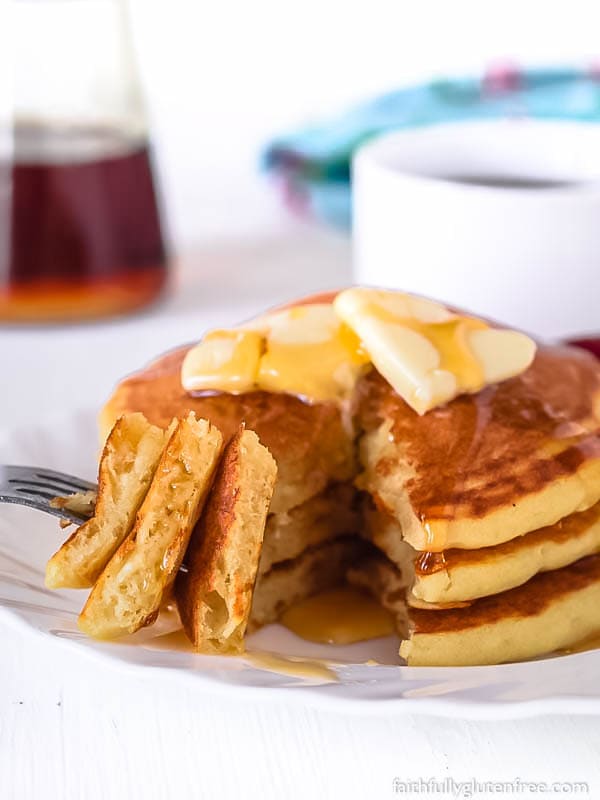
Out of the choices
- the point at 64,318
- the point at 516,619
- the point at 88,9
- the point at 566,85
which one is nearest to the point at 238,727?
the point at 516,619

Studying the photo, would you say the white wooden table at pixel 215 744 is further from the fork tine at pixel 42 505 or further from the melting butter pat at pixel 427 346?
the melting butter pat at pixel 427 346

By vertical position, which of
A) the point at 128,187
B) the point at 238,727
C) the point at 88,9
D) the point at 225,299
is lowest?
the point at 225,299

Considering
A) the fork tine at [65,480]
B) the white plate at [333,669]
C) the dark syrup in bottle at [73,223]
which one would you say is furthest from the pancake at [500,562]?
the dark syrup in bottle at [73,223]

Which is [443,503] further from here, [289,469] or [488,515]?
[289,469]

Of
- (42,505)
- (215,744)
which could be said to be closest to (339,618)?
(215,744)

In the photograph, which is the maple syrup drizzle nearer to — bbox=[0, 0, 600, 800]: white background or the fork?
bbox=[0, 0, 600, 800]: white background

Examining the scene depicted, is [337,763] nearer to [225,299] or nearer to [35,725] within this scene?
[35,725]

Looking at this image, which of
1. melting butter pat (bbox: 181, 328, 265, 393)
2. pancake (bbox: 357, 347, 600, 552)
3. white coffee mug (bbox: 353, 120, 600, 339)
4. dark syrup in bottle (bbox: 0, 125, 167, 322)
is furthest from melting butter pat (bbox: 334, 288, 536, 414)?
dark syrup in bottle (bbox: 0, 125, 167, 322)
